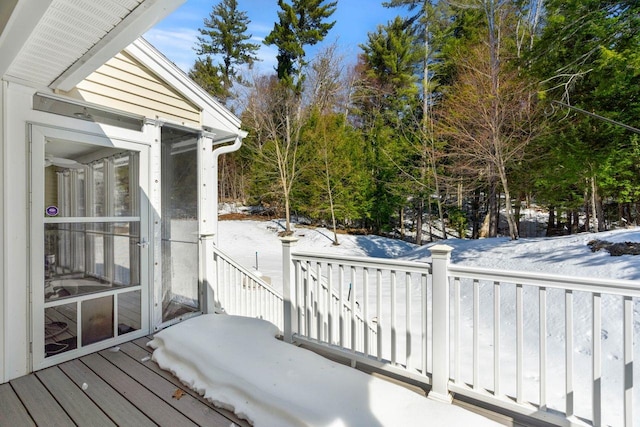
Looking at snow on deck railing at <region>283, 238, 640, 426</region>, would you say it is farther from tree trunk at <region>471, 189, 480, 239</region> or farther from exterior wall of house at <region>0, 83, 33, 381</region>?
tree trunk at <region>471, 189, 480, 239</region>

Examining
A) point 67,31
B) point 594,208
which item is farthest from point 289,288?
point 594,208

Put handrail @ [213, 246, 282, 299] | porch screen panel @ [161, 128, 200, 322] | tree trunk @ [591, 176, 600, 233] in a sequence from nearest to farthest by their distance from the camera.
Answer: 1. porch screen panel @ [161, 128, 200, 322]
2. handrail @ [213, 246, 282, 299]
3. tree trunk @ [591, 176, 600, 233]

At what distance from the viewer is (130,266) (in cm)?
306

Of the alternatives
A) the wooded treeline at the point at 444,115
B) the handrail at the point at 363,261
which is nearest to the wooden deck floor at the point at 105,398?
the handrail at the point at 363,261

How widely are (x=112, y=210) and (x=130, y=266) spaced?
55 cm

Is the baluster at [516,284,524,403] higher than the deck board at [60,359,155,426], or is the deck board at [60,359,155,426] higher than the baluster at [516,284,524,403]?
the baluster at [516,284,524,403]

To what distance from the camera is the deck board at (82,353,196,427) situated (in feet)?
6.25

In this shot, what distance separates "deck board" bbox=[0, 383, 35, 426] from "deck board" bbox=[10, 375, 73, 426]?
0.07ft

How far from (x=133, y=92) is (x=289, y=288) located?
244cm

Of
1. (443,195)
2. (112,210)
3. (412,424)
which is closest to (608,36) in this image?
(443,195)

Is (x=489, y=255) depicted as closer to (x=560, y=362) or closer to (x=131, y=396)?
(x=560, y=362)

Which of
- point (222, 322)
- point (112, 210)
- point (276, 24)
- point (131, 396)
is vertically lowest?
point (131, 396)

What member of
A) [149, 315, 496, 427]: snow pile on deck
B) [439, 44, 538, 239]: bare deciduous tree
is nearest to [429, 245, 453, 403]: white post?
[149, 315, 496, 427]: snow pile on deck

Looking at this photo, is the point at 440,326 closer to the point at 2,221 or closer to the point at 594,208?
the point at 2,221
